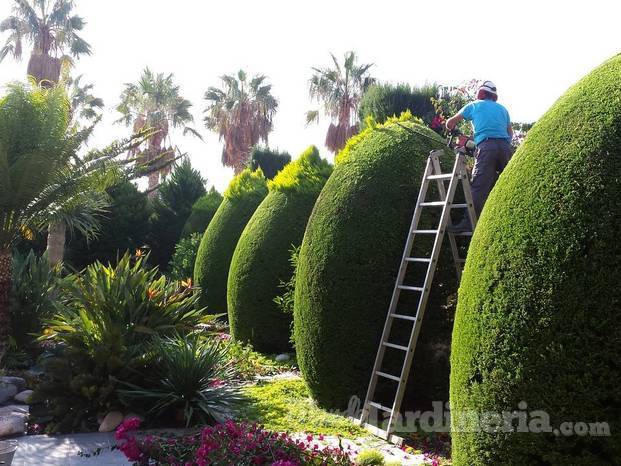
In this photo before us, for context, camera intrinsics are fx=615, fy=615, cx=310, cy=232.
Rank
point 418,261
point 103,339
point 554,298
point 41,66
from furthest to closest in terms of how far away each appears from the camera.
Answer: point 41,66 → point 103,339 → point 418,261 → point 554,298

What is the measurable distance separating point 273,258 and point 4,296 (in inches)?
165

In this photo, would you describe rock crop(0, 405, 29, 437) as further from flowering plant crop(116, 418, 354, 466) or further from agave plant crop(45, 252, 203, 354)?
flowering plant crop(116, 418, 354, 466)

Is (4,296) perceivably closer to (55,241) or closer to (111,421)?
(111,421)

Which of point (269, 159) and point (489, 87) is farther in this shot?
point (269, 159)

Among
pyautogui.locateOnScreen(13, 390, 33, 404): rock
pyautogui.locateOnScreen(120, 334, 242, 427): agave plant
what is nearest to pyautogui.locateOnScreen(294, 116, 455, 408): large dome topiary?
pyautogui.locateOnScreen(120, 334, 242, 427): agave plant

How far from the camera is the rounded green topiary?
13.1 meters

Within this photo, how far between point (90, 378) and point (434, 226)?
4.12m

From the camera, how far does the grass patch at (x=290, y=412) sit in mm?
6184

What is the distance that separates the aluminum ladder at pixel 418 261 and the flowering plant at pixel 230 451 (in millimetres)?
1077

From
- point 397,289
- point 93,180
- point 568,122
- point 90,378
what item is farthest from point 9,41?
point 568,122

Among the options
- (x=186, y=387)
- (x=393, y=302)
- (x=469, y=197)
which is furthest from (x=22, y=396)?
(x=469, y=197)

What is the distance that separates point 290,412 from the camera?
6832 mm

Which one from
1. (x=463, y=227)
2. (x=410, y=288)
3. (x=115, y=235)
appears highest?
(x=115, y=235)

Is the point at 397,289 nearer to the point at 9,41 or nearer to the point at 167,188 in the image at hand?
the point at 167,188
